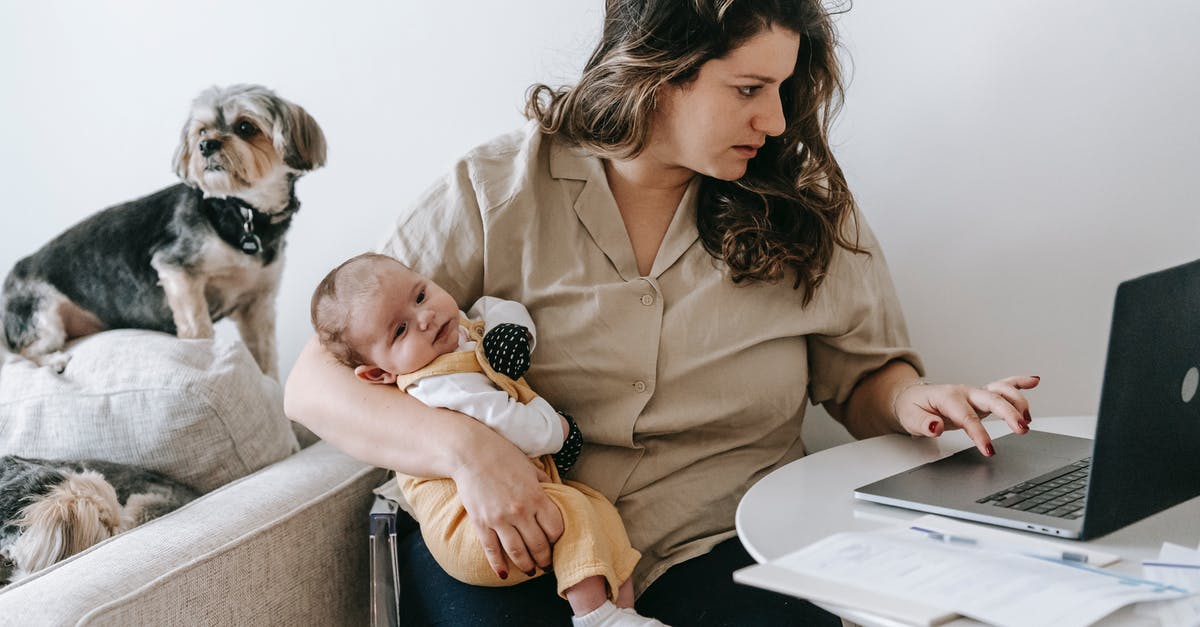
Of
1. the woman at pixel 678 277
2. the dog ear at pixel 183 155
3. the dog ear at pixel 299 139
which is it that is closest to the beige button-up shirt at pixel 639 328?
the woman at pixel 678 277

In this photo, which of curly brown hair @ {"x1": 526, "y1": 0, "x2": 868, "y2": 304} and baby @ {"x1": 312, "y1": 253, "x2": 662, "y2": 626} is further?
curly brown hair @ {"x1": 526, "y1": 0, "x2": 868, "y2": 304}

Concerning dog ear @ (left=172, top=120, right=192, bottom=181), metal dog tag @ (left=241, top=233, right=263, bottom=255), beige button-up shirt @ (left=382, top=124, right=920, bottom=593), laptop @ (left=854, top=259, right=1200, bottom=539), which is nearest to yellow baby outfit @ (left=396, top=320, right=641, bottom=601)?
beige button-up shirt @ (left=382, top=124, right=920, bottom=593)

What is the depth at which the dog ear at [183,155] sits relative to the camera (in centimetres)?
180

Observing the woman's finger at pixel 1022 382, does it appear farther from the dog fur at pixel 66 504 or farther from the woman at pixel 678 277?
the dog fur at pixel 66 504

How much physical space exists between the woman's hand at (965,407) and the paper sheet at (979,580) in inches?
12.8

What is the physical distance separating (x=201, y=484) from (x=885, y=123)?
1.23 metres

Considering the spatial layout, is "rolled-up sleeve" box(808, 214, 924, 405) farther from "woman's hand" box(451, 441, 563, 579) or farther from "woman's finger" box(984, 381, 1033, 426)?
"woman's hand" box(451, 441, 563, 579)

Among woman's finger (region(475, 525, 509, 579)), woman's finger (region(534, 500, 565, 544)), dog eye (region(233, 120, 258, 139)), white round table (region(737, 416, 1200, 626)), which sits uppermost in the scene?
dog eye (region(233, 120, 258, 139))

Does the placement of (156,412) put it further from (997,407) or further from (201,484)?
(997,407)

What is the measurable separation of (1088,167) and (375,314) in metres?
1.10

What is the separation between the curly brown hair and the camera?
4.46ft

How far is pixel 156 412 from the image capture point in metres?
1.51

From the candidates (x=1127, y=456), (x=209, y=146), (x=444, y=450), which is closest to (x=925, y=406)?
(x=1127, y=456)

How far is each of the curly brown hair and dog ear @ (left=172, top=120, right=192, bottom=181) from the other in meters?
0.67
